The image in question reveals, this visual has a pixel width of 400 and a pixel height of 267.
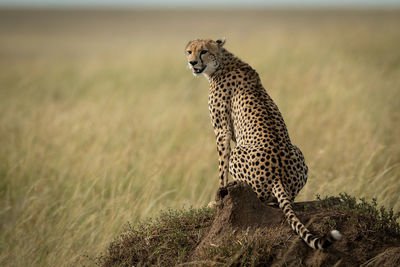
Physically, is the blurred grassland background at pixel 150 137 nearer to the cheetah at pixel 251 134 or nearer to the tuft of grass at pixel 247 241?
the tuft of grass at pixel 247 241

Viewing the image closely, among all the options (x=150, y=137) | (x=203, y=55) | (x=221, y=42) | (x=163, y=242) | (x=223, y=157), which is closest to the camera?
(x=163, y=242)

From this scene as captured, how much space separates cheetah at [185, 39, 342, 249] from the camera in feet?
10.4

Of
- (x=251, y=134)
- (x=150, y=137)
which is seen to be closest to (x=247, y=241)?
(x=251, y=134)

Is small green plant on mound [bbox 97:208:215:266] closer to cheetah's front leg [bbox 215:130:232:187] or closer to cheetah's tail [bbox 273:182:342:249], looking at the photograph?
cheetah's front leg [bbox 215:130:232:187]

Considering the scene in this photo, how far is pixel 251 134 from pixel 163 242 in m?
0.98

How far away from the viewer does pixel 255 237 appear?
9.07 feet

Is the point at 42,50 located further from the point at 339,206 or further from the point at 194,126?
the point at 339,206

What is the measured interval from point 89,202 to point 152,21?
5875cm

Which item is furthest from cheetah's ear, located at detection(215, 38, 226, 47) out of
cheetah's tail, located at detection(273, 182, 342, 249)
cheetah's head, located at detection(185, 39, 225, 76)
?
cheetah's tail, located at detection(273, 182, 342, 249)

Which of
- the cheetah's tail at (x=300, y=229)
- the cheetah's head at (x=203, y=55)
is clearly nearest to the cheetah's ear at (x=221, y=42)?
the cheetah's head at (x=203, y=55)

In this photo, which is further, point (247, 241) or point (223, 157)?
point (223, 157)

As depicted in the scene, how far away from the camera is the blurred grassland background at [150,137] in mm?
4492

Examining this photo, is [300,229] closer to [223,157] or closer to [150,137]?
[223,157]

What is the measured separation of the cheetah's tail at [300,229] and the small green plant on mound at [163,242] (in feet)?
1.66
